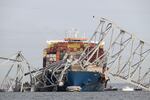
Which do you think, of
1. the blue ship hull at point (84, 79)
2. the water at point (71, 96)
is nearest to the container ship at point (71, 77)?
the blue ship hull at point (84, 79)

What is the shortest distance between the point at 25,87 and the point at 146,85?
32234 millimetres

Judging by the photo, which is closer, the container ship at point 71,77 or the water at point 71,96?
the water at point 71,96

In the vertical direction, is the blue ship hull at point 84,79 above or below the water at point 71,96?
above

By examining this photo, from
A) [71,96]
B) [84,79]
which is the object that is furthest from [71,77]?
[71,96]

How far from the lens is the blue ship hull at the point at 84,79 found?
149m

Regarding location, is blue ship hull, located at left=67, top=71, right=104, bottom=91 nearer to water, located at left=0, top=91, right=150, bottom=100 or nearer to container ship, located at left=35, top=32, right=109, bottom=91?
container ship, located at left=35, top=32, right=109, bottom=91

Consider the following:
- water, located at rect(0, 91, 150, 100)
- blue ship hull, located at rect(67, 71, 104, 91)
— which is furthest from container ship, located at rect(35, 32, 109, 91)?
water, located at rect(0, 91, 150, 100)

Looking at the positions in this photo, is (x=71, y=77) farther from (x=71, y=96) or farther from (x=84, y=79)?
(x=71, y=96)

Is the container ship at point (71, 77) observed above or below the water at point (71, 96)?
above

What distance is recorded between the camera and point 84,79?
150625mm

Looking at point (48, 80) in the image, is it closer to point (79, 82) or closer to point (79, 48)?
point (79, 82)

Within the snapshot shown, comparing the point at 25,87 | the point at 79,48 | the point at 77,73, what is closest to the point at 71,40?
the point at 79,48

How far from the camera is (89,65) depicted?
15450 centimetres

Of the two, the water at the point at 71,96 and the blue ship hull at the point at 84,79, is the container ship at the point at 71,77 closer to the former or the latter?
the blue ship hull at the point at 84,79
